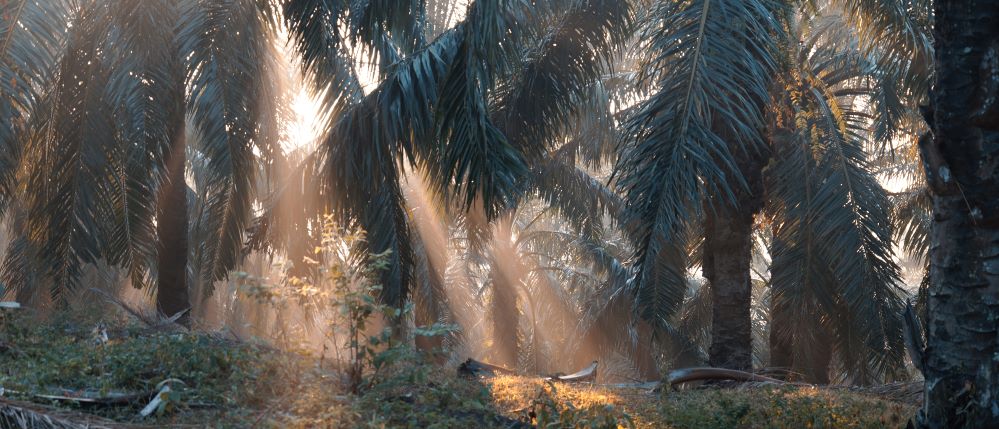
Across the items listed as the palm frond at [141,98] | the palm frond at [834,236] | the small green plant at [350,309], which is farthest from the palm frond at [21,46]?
the palm frond at [834,236]

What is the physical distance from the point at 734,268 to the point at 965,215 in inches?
195

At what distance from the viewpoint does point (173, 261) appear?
11.4 m

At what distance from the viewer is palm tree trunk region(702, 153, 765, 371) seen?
9398mm

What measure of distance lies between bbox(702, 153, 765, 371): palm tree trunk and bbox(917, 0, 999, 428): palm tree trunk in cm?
474

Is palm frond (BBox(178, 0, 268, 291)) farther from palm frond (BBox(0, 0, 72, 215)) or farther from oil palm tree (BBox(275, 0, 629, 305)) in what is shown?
palm frond (BBox(0, 0, 72, 215))

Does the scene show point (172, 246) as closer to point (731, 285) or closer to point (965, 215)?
point (731, 285)

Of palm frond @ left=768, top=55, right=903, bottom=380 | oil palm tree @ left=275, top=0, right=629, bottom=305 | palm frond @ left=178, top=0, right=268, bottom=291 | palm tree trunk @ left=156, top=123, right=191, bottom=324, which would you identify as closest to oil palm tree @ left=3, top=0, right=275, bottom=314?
palm frond @ left=178, top=0, right=268, bottom=291

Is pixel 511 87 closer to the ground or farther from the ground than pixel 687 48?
farther from the ground

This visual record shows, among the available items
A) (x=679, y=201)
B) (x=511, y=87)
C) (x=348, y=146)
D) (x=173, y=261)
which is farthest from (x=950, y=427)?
(x=173, y=261)

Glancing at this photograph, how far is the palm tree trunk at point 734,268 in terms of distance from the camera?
9398 millimetres

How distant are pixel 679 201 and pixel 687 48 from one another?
3.70 feet

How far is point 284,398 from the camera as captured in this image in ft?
15.9

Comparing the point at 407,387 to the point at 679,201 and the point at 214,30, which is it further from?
the point at 214,30

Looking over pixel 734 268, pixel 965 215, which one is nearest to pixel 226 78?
pixel 734 268
